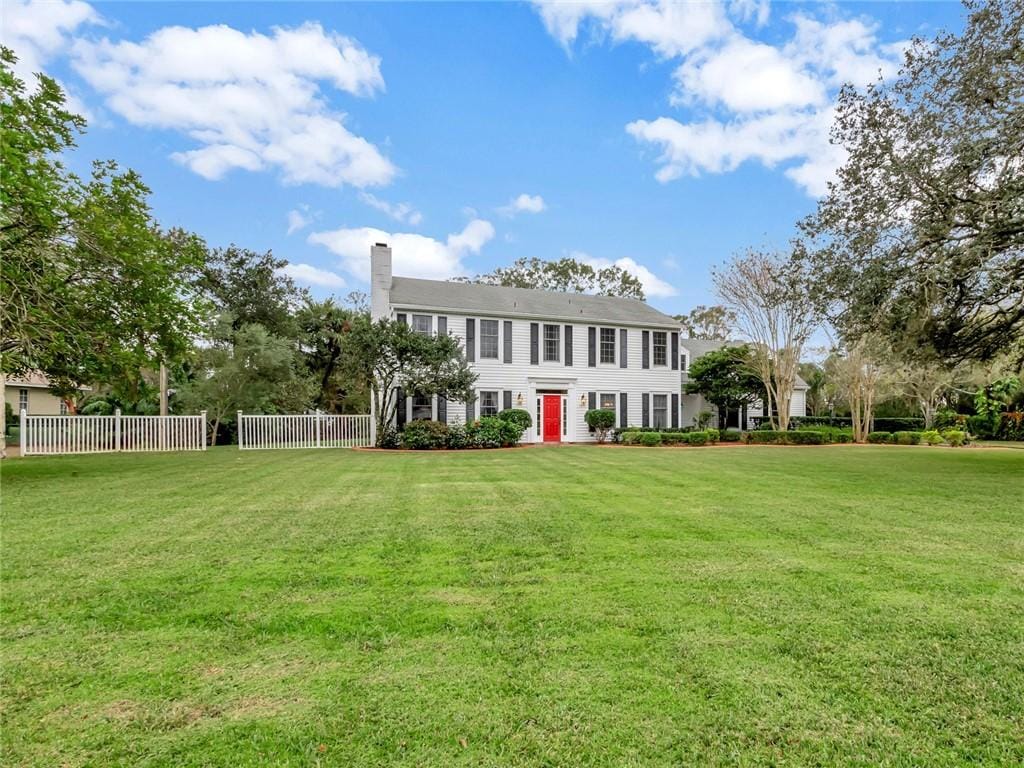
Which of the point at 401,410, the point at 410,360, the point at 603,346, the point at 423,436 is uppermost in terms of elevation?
the point at 603,346

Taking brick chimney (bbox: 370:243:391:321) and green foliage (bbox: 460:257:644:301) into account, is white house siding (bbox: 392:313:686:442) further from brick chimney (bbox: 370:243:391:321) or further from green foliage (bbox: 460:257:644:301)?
green foliage (bbox: 460:257:644:301)

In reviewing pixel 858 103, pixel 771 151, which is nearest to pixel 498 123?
pixel 771 151

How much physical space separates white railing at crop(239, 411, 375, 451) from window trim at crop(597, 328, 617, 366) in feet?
31.7

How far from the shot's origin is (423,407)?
18.7 metres

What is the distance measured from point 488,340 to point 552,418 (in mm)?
4142

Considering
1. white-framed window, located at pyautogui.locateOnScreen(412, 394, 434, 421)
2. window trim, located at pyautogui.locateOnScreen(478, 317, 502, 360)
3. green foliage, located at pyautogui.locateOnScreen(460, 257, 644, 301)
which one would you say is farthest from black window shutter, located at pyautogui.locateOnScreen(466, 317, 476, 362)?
green foliage, located at pyautogui.locateOnScreen(460, 257, 644, 301)

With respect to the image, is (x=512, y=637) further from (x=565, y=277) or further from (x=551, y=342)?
(x=565, y=277)

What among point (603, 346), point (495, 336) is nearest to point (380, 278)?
point (495, 336)

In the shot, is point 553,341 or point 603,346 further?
point 603,346

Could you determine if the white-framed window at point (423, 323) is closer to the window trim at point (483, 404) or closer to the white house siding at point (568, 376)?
the white house siding at point (568, 376)

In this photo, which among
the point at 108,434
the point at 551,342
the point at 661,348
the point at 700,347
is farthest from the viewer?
the point at 700,347

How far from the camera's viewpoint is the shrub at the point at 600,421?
20547mm

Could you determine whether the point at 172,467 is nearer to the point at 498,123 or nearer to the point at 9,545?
the point at 9,545

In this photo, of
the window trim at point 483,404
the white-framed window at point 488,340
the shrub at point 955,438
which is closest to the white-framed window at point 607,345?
the white-framed window at point 488,340
